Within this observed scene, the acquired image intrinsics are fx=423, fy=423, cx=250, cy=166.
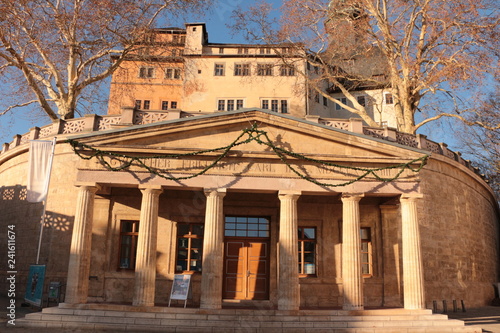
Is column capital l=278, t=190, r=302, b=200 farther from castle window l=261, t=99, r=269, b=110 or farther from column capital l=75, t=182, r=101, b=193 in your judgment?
castle window l=261, t=99, r=269, b=110

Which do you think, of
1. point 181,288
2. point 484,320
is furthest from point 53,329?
point 484,320

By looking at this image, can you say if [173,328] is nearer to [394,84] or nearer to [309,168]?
[309,168]

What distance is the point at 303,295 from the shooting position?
17.5m

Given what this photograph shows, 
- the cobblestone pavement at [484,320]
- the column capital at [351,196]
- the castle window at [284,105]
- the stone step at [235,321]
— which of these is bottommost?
the cobblestone pavement at [484,320]

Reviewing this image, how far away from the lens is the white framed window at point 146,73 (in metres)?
41.8

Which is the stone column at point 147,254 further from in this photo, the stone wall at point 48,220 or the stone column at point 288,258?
the stone wall at point 48,220

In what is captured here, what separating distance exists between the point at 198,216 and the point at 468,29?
1850 cm

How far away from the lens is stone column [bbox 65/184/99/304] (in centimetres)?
1404

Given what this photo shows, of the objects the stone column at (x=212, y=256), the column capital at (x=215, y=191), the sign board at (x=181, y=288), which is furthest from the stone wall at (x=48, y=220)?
the column capital at (x=215, y=191)

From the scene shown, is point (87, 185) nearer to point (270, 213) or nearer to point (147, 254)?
point (147, 254)

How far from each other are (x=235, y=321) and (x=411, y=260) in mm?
6578

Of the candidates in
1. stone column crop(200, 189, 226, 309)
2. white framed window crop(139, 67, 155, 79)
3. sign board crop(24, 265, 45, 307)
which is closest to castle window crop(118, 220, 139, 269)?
sign board crop(24, 265, 45, 307)

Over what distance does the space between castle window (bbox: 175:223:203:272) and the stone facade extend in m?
0.28

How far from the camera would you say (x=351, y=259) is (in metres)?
14.7
